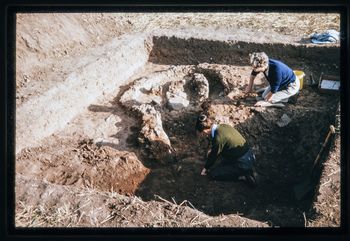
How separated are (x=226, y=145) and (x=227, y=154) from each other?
20 cm

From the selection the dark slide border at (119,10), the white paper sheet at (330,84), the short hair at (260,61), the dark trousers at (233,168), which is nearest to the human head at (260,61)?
the short hair at (260,61)

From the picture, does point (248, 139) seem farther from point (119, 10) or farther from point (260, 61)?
point (119, 10)

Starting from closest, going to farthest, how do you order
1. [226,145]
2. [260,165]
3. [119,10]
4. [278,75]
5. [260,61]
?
1. [119,10]
2. [226,145]
3. [260,165]
4. [260,61]
5. [278,75]

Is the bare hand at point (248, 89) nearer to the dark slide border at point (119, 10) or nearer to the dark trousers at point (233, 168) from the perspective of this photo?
the dark trousers at point (233, 168)

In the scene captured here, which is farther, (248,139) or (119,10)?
(248,139)

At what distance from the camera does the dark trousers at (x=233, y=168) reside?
247 inches

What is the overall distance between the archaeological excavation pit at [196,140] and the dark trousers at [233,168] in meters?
0.13

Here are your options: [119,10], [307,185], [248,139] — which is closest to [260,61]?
[248,139]

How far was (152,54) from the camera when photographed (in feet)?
32.4

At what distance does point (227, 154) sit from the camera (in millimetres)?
6223

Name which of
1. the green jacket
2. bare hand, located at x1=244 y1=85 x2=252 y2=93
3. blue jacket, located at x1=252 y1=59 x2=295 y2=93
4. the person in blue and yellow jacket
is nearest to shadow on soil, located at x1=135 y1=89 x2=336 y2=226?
the person in blue and yellow jacket

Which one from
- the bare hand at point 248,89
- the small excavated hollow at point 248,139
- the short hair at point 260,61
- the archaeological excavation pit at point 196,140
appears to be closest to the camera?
the small excavated hollow at point 248,139

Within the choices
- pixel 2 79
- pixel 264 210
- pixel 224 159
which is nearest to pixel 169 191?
pixel 224 159

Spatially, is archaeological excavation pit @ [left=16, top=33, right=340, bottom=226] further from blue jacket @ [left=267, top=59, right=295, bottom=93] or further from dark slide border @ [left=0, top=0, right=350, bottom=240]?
dark slide border @ [left=0, top=0, right=350, bottom=240]
